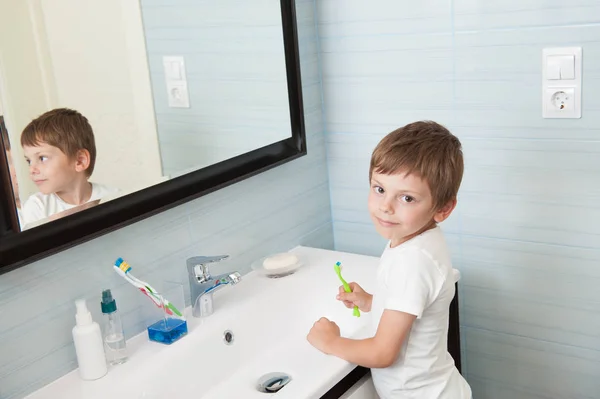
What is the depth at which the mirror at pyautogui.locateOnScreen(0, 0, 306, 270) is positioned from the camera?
1302 millimetres

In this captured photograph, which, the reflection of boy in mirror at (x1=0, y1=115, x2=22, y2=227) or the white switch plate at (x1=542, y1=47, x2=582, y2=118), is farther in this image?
the white switch plate at (x1=542, y1=47, x2=582, y2=118)

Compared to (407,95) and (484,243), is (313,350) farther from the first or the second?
(407,95)

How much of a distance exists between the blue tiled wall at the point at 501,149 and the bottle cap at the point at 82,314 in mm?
937

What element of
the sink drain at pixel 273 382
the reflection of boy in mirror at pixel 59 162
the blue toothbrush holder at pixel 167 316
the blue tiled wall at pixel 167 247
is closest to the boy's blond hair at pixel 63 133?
the reflection of boy in mirror at pixel 59 162

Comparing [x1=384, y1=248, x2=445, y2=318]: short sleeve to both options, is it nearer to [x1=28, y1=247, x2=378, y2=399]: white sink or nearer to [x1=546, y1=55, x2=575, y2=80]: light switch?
[x1=28, y1=247, x2=378, y2=399]: white sink

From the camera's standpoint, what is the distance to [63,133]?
4.54ft

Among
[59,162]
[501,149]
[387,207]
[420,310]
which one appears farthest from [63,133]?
[501,149]

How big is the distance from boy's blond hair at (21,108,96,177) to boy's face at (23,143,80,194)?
0.03 ft

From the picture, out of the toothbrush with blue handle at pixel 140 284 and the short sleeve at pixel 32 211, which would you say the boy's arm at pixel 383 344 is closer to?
the toothbrush with blue handle at pixel 140 284

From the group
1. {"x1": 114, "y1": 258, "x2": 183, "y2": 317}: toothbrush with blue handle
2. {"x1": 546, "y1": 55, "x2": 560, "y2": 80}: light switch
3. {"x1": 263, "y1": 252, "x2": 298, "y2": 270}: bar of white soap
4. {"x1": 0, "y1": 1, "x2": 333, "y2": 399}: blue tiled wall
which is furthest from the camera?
{"x1": 263, "y1": 252, "x2": 298, "y2": 270}: bar of white soap

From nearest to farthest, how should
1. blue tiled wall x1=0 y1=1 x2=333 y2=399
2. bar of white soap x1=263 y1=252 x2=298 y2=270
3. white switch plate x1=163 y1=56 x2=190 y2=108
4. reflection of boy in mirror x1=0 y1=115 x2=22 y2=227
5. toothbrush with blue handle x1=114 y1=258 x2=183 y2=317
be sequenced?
1. reflection of boy in mirror x1=0 y1=115 x2=22 y2=227
2. blue tiled wall x1=0 y1=1 x2=333 y2=399
3. toothbrush with blue handle x1=114 y1=258 x2=183 y2=317
4. white switch plate x1=163 y1=56 x2=190 y2=108
5. bar of white soap x1=263 y1=252 x2=298 y2=270

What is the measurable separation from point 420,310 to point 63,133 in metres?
0.73

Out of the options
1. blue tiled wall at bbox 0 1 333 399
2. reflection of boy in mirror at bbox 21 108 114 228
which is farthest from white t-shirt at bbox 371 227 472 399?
reflection of boy in mirror at bbox 21 108 114 228

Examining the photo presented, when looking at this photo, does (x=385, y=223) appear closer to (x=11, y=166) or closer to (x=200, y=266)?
(x=200, y=266)
